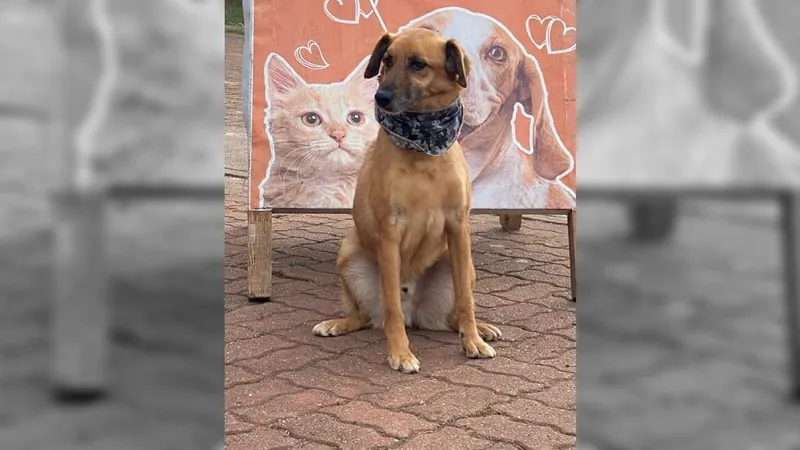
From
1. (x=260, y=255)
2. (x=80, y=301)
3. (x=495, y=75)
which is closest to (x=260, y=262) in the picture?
(x=260, y=255)

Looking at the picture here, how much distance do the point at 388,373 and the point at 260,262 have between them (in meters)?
1.16

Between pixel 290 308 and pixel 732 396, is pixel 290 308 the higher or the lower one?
the lower one

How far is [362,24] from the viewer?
4223mm

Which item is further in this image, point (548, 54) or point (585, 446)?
point (548, 54)

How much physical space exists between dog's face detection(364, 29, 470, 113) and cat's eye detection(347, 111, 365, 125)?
0.95 metres

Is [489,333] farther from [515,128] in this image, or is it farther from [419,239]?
[515,128]

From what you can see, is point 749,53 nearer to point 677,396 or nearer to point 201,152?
point 677,396

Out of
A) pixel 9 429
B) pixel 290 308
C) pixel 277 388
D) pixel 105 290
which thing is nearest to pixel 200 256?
pixel 105 290

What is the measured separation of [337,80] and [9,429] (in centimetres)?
378

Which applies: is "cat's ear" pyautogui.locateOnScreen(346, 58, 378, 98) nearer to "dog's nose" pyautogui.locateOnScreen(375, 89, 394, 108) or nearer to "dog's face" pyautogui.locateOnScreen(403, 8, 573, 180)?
"dog's face" pyautogui.locateOnScreen(403, 8, 573, 180)

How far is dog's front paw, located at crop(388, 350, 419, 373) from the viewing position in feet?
10.2

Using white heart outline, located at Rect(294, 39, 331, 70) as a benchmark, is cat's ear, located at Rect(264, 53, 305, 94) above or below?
below

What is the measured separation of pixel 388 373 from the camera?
10.2 ft

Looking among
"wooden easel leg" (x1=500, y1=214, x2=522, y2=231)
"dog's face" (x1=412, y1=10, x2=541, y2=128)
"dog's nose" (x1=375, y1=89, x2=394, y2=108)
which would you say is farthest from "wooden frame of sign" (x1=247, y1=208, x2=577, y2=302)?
"wooden easel leg" (x1=500, y1=214, x2=522, y2=231)
